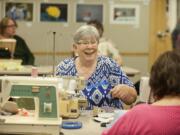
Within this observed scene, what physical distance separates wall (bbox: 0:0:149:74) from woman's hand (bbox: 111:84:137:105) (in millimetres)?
3645

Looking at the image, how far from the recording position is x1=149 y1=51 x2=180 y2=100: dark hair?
1.96 m

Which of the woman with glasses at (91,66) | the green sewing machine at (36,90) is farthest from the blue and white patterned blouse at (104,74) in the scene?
the green sewing machine at (36,90)

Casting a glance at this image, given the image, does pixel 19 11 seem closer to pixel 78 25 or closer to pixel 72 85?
pixel 78 25

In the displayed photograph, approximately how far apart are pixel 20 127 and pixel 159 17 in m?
5.06

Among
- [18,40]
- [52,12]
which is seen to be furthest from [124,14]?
[18,40]

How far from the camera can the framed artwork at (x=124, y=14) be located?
7.00 metres

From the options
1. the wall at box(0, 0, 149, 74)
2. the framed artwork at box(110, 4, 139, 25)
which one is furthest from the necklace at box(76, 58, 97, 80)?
the framed artwork at box(110, 4, 139, 25)

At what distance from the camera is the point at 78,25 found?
696 centimetres

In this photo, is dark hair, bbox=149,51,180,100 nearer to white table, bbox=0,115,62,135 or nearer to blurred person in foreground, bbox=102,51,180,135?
blurred person in foreground, bbox=102,51,180,135

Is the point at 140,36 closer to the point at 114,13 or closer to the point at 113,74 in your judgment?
the point at 114,13

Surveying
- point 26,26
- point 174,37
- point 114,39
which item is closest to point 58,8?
point 26,26

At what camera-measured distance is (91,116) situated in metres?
2.80

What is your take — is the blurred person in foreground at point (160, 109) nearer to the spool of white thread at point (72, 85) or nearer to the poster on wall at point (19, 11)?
the spool of white thread at point (72, 85)

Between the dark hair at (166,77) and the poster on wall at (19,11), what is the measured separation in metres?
5.08
